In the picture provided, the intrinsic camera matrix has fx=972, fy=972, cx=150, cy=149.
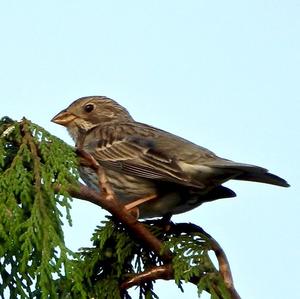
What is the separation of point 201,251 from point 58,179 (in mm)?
743

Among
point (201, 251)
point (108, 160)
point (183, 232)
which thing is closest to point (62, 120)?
point (108, 160)

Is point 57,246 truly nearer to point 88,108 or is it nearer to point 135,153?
point 135,153

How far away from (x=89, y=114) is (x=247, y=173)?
2.61 meters

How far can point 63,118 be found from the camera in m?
7.55

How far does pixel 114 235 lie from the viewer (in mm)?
4379

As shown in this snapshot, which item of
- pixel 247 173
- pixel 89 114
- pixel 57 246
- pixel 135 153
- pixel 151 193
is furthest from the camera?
pixel 89 114

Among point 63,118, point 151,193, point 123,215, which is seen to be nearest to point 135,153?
point 151,193

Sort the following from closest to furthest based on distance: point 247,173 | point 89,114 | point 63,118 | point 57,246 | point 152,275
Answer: point 57,246 < point 152,275 < point 247,173 < point 63,118 < point 89,114

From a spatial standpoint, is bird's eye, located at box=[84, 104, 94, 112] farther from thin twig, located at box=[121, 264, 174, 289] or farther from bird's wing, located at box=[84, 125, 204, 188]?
thin twig, located at box=[121, 264, 174, 289]

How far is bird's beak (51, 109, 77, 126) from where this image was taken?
24.7ft

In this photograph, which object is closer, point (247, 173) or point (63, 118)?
point (247, 173)

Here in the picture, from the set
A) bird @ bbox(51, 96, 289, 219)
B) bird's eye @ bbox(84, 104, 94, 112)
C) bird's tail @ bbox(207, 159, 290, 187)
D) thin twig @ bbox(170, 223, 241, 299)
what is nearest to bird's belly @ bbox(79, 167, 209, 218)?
bird @ bbox(51, 96, 289, 219)

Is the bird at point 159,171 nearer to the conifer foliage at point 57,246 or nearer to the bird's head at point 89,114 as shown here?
the bird's head at point 89,114

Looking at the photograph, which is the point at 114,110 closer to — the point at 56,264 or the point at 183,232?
the point at 183,232
